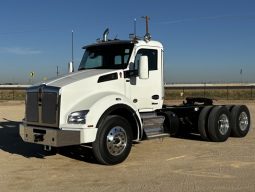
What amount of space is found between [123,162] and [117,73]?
2120 mm

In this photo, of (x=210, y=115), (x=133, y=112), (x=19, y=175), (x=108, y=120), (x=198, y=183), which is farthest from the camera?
(x=210, y=115)

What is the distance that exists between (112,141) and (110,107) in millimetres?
736

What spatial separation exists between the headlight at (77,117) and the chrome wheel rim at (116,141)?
734 mm

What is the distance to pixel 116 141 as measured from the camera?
962cm

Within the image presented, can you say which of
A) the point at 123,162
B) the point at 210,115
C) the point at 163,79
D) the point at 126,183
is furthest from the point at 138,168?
the point at 210,115

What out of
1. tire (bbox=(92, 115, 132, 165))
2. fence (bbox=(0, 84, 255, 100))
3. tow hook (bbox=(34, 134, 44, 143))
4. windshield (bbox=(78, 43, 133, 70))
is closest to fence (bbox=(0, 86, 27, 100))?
fence (bbox=(0, 84, 255, 100))

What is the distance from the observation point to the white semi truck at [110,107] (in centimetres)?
919

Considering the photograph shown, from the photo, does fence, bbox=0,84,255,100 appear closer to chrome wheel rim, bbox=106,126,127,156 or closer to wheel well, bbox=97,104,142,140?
wheel well, bbox=97,104,142,140

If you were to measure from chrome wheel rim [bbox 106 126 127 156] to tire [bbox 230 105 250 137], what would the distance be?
507 centimetres

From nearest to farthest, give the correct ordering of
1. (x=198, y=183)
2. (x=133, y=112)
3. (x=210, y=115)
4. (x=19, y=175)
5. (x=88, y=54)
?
1. (x=198, y=183)
2. (x=19, y=175)
3. (x=133, y=112)
4. (x=88, y=54)
5. (x=210, y=115)

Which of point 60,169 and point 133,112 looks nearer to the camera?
point 60,169

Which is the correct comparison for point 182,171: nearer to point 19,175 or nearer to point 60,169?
point 60,169

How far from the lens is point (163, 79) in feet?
38.6

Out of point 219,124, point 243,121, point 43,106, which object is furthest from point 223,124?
point 43,106
